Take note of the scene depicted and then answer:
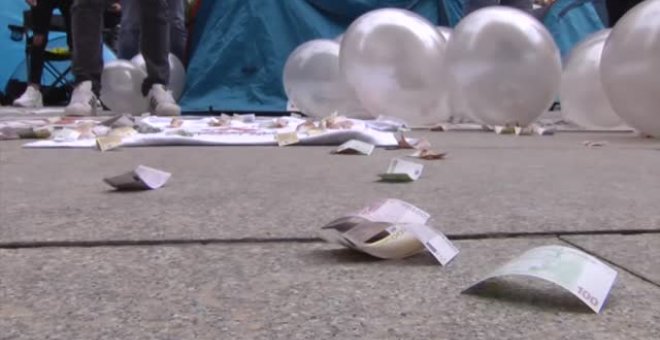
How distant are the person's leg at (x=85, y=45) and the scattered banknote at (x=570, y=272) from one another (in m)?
2.92

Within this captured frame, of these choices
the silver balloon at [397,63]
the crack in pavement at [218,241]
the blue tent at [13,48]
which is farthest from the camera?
the blue tent at [13,48]

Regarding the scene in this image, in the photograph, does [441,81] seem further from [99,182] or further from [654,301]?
[654,301]

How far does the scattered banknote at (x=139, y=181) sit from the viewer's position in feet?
4.31

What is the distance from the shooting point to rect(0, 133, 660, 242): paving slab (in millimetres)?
1029

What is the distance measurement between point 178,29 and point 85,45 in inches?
46.8

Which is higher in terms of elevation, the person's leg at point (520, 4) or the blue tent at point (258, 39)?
the person's leg at point (520, 4)

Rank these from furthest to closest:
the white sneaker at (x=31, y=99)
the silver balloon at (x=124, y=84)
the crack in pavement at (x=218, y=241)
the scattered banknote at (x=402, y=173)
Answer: the white sneaker at (x=31, y=99), the silver balloon at (x=124, y=84), the scattered banknote at (x=402, y=173), the crack in pavement at (x=218, y=241)

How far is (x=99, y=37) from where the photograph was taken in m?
3.46

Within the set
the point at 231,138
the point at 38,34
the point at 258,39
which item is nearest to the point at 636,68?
the point at 231,138

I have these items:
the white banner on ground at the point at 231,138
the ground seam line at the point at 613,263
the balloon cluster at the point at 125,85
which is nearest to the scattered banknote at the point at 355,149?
the white banner on ground at the point at 231,138

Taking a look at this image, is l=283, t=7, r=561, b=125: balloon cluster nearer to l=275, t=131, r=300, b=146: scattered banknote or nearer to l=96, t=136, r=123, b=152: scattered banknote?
l=275, t=131, r=300, b=146: scattered banknote

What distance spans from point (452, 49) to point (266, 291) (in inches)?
83.8

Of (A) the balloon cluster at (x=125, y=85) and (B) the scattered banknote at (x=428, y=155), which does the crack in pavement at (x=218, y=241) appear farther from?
(A) the balloon cluster at (x=125, y=85)

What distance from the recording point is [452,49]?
A: 2764 mm
